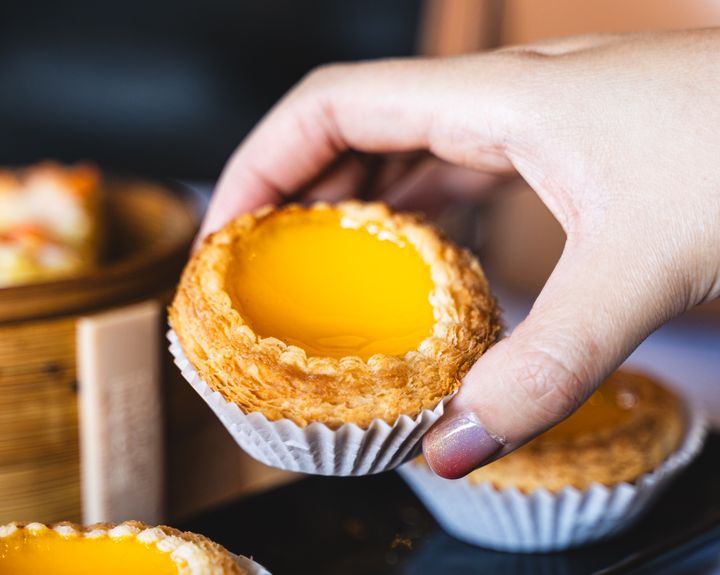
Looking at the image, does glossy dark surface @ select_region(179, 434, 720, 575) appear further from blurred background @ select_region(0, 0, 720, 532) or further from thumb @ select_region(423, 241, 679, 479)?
blurred background @ select_region(0, 0, 720, 532)

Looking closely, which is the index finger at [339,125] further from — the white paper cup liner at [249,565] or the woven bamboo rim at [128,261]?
the white paper cup liner at [249,565]

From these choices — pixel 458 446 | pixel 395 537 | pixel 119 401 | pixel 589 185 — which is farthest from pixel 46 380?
pixel 589 185

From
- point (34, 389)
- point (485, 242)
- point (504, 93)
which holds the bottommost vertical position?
point (485, 242)

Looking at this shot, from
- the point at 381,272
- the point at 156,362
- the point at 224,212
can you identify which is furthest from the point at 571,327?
the point at 156,362

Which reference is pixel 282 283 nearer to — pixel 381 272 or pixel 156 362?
pixel 381 272

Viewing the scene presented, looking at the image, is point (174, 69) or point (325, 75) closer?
point (325, 75)

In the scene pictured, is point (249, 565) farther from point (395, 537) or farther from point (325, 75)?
point (325, 75)

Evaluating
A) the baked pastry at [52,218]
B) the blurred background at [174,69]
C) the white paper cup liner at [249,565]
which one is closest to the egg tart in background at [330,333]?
the white paper cup liner at [249,565]
